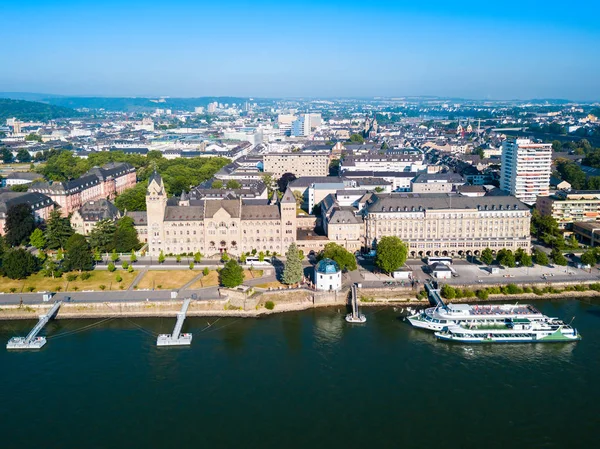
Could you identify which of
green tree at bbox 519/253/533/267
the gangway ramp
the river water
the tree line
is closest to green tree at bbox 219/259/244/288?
the river water

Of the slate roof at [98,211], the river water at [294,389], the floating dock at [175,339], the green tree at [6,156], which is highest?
the green tree at [6,156]

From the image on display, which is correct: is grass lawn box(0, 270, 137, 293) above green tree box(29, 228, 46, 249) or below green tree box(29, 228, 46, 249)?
below

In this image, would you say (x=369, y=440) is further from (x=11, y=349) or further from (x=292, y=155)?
(x=292, y=155)

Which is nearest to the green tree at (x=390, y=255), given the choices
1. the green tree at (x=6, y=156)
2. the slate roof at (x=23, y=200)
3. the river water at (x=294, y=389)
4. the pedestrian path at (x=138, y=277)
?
the river water at (x=294, y=389)

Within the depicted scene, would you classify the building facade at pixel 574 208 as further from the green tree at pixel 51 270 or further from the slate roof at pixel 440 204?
the green tree at pixel 51 270

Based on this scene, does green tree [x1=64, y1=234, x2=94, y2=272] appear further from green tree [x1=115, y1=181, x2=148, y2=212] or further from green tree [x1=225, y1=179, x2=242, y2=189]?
green tree [x1=225, y1=179, x2=242, y2=189]
